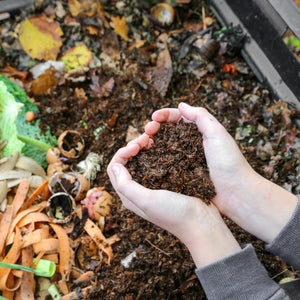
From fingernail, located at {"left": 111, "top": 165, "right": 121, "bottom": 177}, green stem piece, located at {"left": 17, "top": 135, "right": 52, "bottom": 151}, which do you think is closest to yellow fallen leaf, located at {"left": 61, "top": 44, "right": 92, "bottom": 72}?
green stem piece, located at {"left": 17, "top": 135, "right": 52, "bottom": 151}

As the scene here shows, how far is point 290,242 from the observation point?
174 cm

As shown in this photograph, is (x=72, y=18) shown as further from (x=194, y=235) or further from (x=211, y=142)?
(x=194, y=235)

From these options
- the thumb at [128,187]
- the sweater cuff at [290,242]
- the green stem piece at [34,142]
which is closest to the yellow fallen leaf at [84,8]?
the green stem piece at [34,142]

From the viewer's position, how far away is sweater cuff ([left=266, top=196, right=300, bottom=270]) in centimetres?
173

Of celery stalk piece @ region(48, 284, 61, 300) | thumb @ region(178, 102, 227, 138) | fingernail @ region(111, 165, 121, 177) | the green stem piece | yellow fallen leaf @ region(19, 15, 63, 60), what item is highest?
thumb @ region(178, 102, 227, 138)

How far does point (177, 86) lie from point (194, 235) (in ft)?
6.43

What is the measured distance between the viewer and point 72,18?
373 cm

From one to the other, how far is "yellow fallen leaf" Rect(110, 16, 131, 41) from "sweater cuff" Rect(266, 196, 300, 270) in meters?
2.72

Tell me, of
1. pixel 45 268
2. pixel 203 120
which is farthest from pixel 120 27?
pixel 45 268

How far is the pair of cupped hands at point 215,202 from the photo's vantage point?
69.9 inches

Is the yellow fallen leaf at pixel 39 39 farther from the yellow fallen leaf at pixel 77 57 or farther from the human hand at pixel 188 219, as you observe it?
the human hand at pixel 188 219

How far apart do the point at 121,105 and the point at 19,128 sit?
0.99 m

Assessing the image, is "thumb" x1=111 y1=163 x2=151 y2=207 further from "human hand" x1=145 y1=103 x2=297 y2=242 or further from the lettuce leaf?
the lettuce leaf

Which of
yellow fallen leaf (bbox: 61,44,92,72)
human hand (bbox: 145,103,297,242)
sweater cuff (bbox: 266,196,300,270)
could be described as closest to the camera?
sweater cuff (bbox: 266,196,300,270)
